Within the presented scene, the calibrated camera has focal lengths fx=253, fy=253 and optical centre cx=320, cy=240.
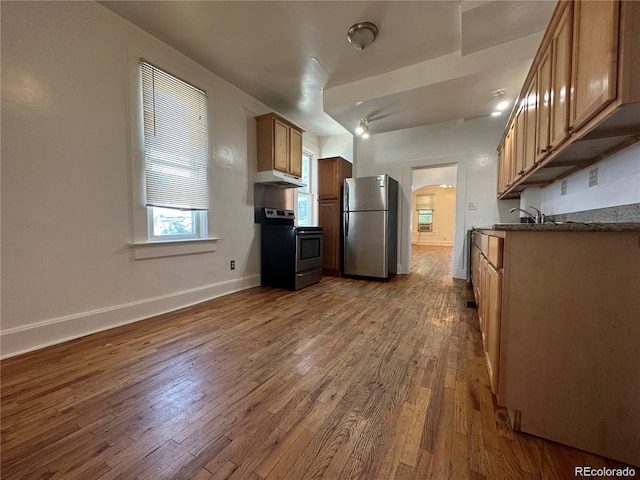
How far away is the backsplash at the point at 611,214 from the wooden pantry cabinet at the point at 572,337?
0.72m

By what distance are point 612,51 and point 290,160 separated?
3.38m

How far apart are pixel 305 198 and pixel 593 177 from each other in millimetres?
4097

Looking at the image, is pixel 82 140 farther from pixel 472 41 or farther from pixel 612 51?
pixel 472 41

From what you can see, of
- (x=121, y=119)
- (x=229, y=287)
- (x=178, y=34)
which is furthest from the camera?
(x=229, y=287)

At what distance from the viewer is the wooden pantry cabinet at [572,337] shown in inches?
36.8

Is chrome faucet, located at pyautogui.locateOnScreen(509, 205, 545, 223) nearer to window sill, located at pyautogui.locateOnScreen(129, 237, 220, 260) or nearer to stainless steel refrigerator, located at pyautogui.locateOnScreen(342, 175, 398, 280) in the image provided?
stainless steel refrigerator, located at pyautogui.locateOnScreen(342, 175, 398, 280)

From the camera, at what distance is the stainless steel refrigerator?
408 centimetres

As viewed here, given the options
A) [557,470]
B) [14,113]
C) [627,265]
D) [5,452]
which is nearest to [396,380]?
[557,470]

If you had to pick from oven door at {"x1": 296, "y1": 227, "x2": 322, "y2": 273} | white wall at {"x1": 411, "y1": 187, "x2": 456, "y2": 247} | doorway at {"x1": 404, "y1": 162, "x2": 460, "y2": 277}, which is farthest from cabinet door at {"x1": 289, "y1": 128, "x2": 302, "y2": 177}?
white wall at {"x1": 411, "y1": 187, "x2": 456, "y2": 247}

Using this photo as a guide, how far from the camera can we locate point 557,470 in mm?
926

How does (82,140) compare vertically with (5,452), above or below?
above

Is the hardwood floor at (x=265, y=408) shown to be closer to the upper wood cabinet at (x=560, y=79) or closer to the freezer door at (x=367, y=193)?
the upper wood cabinet at (x=560, y=79)

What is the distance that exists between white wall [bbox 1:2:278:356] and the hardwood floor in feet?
0.99

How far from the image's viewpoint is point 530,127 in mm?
2133
